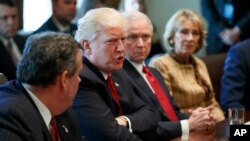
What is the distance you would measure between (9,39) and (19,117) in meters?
1.78

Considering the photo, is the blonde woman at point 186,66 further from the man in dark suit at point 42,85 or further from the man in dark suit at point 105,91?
the man in dark suit at point 42,85

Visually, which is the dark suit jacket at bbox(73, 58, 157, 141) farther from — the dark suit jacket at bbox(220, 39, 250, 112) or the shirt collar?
the dark suit jacket at bbox(220, 39, 250, 112)

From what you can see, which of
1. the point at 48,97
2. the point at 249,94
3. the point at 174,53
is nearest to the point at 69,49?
the point at 48,97

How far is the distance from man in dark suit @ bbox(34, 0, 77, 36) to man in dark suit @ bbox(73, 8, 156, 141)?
4.02 feet

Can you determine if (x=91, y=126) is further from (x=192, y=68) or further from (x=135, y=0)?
(x=135, y=0)

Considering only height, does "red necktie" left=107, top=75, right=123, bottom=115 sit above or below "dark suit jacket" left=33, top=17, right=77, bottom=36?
below

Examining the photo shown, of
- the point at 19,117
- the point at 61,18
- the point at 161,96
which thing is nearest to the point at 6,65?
the point at 61,18

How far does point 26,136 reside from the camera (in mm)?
1391

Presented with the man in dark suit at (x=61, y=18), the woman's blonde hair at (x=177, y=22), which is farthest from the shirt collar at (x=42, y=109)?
the man in dark suit at (x=61, y=18)

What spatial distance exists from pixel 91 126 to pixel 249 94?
64.4 inches

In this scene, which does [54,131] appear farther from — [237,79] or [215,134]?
[237,79]

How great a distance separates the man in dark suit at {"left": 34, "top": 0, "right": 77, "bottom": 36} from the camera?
11.0ft

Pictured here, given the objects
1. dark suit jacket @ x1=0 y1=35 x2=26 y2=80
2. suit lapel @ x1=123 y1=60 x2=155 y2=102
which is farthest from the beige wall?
suit lapel @ x1=123 y1=60 x2=155 y2=102

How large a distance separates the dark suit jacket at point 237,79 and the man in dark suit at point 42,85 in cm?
181
